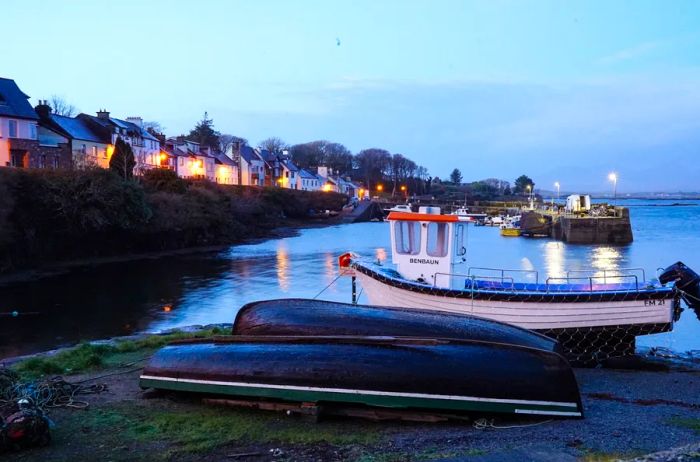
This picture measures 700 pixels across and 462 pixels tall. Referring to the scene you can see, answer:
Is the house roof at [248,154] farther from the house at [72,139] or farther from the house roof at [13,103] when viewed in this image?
the house roof at [13,103]

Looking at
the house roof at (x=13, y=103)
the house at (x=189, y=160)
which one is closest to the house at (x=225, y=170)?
the house at (x=189, y=160)

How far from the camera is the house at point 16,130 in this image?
143ft

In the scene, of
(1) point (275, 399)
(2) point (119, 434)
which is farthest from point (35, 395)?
(1) point (275, 399)

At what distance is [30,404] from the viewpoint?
815 centimetres

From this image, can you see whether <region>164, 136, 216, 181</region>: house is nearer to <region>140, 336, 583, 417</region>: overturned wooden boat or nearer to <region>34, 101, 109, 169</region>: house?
<region>34, 101, 109, 169</region>: house

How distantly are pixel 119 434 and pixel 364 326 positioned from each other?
4417 millimetres

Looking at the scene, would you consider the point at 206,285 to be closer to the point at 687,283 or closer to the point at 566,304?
the point at 566,304

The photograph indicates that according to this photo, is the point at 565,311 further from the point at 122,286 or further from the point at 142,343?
the point at 122,286

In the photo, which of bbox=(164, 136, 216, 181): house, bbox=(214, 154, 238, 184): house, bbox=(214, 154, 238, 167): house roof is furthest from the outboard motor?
bbox=(214, 154, 238, 167): house roof

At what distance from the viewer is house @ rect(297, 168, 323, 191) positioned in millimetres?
116769

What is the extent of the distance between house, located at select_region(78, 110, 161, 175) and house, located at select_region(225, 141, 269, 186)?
25.8 m

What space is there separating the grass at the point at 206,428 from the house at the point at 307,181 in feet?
344

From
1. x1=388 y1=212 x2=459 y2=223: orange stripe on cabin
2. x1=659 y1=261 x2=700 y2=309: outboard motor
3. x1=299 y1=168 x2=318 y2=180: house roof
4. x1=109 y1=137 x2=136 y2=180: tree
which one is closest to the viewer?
x1=659 y1=261 x2=700 y2=309: outboard motor

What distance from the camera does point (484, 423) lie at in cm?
825
